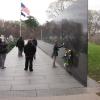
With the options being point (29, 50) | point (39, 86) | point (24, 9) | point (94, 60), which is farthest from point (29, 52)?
point (24, 9)

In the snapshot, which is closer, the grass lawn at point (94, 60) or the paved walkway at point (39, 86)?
the paved walkway at point (39, 86)

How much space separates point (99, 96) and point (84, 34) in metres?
3.98

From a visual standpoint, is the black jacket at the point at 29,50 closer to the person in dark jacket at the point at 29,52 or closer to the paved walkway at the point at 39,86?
the person in dark jacket at the point at 29,52

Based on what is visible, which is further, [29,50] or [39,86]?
[29,50]

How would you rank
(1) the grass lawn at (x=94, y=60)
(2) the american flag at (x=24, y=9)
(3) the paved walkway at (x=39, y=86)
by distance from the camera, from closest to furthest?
(3) the paved walkway at (x=39, y=86), (1) the grass lawn at (x=94, y=60), (2) the american flag at (x=24, y=9)

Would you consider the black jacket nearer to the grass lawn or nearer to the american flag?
the grass lawn

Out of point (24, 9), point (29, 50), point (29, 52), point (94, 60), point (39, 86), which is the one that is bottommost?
point (94, 60)

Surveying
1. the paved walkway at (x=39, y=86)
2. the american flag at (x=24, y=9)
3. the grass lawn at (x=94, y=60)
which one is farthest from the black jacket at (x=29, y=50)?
the american flag at (x=24, y=9)

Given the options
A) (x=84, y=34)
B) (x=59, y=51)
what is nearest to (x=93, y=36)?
(x=59, y=51)

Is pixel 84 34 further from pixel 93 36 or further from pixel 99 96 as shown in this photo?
pixel 93 36

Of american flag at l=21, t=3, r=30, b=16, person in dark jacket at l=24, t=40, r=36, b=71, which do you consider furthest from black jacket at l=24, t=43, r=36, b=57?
american flag at l=21, t=3, r=30, b=16

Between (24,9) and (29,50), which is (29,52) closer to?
(29,50)

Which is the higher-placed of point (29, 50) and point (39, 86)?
point (29, 50)

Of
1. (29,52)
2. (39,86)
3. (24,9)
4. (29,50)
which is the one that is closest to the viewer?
(39,86)
